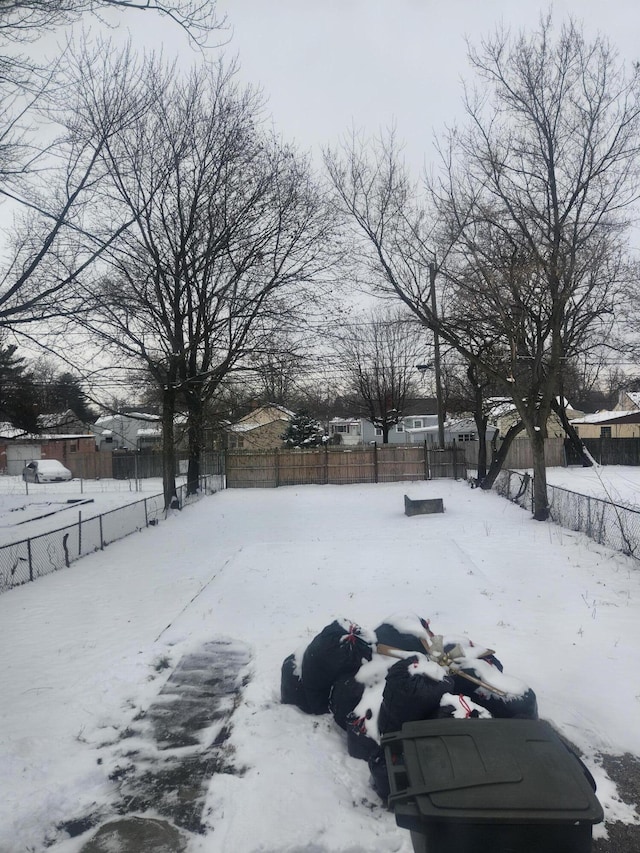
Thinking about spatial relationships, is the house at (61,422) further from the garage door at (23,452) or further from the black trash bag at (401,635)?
the black trash bag at (401,635)

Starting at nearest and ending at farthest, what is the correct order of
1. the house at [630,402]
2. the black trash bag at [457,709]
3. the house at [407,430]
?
the black trash bag at [457,709] < the house at [630,402] < the house at [407,430]

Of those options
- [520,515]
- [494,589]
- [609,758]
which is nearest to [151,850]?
[609,758]

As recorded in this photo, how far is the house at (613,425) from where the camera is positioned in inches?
1824

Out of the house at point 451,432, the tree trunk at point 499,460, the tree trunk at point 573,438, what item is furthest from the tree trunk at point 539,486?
the house at point 451,432

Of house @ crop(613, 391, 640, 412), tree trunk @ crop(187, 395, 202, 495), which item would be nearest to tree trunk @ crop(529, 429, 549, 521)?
tree trunk @ crop(187, 395, 202, 495)

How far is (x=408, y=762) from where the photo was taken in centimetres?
251

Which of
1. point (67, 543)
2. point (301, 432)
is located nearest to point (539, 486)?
point (67, 543)

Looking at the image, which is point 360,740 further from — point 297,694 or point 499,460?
point 499,460

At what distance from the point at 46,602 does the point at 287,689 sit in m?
5.40

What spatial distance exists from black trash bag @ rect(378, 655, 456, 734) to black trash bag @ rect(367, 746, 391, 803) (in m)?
0.15

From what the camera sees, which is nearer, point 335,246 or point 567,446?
point 335,246

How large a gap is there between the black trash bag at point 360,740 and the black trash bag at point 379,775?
0.19 meters

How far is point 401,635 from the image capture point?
179 inches

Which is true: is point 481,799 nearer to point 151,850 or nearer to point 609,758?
point 151,850
